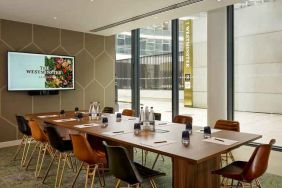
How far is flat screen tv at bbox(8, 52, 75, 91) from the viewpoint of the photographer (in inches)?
229

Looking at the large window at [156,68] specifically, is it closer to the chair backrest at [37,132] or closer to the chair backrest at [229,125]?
the chair backrest at [229,125]

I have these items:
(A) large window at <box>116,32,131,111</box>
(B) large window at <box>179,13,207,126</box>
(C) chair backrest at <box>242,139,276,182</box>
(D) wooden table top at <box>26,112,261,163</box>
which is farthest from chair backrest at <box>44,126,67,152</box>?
(A) large window at <box>116,32,131,111</box>

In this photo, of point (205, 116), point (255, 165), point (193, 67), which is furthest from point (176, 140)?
point (193, 67)

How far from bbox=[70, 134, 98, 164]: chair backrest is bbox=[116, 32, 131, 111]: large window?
17.9ft

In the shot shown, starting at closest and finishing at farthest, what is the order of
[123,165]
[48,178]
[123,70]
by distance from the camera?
[123,165]
[48,178]
[123,70]

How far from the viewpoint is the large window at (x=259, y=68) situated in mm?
5371

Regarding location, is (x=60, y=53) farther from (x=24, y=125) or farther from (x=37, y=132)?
(x=37, y=132)

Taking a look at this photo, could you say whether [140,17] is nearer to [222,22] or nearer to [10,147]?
[222,22]

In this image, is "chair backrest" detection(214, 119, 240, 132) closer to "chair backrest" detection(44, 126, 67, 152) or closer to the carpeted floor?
the carpeted floor

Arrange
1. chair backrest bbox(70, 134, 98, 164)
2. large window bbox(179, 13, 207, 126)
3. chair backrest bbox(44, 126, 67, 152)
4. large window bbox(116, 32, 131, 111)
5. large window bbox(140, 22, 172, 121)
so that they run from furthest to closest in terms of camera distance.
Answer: large window bbox(116, 32, 131, 111) < large window bbox(140, 22, 172, 121) < large window bbox(179, 13, 207, 126) < chair backrest bbox(44, 126, 67, 152) < chair backrest bbox(70, 134, 98, 164)

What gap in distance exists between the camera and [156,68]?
7871 millimetres

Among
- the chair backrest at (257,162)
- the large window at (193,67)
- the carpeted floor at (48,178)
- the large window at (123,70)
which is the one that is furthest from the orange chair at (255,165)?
the large window at (123,70)

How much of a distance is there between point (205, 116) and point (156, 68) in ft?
7.17

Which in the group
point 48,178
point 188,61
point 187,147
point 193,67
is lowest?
point 48,178
